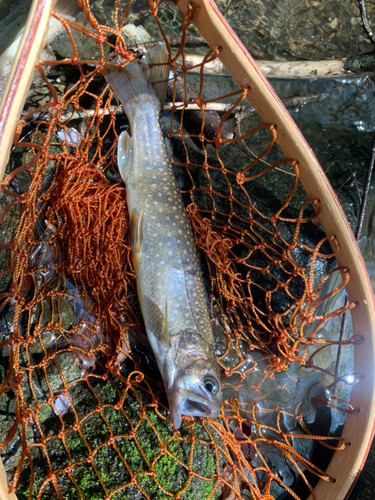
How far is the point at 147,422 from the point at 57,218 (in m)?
1.70

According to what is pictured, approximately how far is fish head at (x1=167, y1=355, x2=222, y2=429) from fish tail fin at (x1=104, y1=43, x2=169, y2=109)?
204cm

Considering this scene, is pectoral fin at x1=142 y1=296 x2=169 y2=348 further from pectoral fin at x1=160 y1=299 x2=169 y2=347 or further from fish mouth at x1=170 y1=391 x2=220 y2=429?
fish mouth at x1=170 y1=391 x2=220 y2=429

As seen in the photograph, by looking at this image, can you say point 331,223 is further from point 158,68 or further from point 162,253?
point 158,68

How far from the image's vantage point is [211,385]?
2.22 metres

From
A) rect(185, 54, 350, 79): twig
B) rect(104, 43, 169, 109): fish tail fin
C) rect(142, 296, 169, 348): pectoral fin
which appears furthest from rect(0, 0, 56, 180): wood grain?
rect(185, 54, 350, 79): twig

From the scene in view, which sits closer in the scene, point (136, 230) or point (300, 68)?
point (136, 230)

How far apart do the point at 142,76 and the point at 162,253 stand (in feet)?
4.66

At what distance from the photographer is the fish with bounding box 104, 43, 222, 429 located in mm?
2266

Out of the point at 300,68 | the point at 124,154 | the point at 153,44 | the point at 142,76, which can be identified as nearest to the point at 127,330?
the point at 124,154

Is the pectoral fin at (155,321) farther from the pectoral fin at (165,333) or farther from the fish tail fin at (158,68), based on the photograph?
the fish tail fin at (158,68)

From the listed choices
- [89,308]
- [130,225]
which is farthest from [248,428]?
[130,225]

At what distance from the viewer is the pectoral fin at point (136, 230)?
8.57ft

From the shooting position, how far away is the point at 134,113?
2.72 meters

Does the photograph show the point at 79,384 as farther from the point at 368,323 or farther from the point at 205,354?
the point at 368,323
